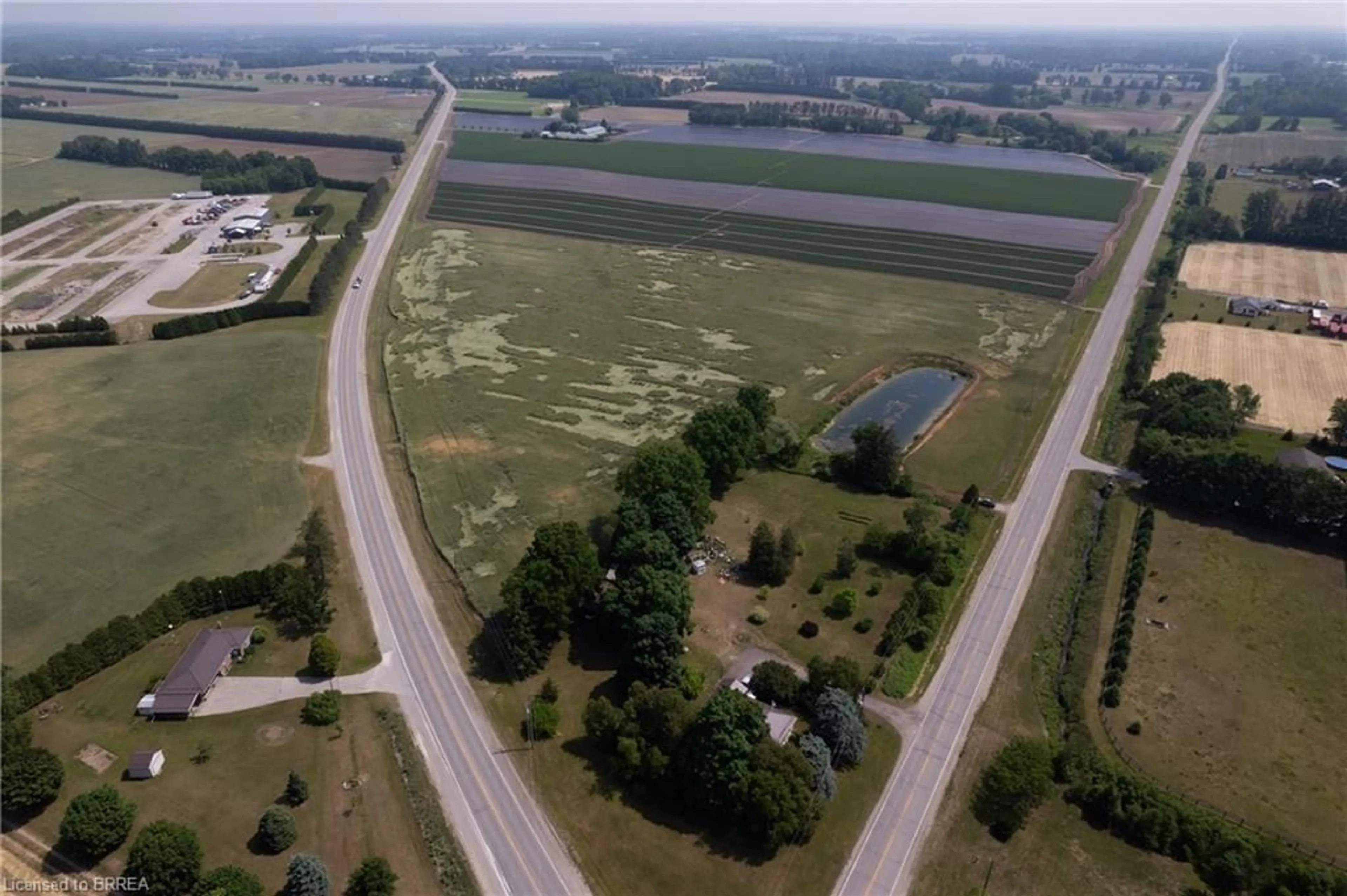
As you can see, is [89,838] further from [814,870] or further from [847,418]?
[847,418]

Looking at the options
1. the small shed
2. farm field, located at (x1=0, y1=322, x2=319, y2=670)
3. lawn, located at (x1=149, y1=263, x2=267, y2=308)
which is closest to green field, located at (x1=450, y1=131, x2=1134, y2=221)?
lawn, located at (x1=149, y1=263, x2=267, y2=308)

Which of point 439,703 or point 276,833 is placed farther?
point 439,703

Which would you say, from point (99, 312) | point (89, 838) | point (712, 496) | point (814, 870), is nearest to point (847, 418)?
point (712, 496)

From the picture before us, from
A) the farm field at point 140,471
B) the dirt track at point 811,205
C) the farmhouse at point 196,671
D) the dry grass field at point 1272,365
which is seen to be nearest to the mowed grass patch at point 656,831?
the farmhouse at point 196,671

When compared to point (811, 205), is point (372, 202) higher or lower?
higher

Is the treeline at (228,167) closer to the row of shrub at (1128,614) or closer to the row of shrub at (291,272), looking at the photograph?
the row of shrub at (291,272)

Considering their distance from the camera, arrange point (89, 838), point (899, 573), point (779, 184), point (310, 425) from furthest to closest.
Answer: point (779, 184), point (310, 425), point (899, 573), point (89, 838)

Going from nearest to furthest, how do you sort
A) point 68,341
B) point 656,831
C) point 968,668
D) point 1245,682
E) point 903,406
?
point 656,831 → point 1245,682 → point 968,668 → point 903,406 → point 68,341

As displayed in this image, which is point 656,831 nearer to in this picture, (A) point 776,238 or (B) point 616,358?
(B) point 616,358

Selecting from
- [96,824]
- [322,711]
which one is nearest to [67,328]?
[322,711]
